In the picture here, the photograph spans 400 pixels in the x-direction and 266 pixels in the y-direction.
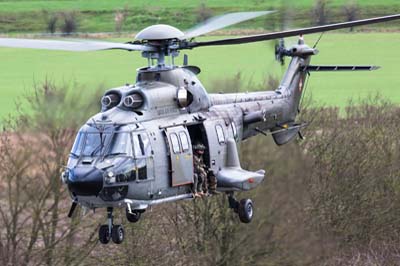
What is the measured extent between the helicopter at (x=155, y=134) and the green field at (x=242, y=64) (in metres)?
25.0

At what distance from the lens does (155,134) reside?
19.6 m

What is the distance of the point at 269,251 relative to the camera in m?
36.8

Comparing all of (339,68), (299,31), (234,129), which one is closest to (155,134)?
(234,129)

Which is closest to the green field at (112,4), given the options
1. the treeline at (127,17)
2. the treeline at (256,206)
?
the treeline at (127,17)

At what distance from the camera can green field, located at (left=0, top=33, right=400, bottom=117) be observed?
50125mm

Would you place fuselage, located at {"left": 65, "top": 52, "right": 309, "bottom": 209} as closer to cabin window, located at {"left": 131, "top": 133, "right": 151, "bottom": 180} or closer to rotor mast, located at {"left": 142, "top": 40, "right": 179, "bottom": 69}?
cabin window, located at {"left": 131, "top": 133, "right": 151, "bottom": 180}

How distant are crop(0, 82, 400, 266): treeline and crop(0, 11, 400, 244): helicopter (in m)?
10.7

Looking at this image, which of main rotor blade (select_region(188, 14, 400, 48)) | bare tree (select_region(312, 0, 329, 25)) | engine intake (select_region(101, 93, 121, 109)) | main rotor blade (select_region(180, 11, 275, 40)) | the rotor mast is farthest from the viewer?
bare tree (select_region(312, 0, 329, 25))

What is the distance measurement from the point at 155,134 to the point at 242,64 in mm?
31923

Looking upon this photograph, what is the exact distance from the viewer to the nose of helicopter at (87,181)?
18438 mm

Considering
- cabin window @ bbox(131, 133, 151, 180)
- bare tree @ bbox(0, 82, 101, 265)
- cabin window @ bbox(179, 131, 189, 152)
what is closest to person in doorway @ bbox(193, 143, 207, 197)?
cabin window @ bbox(179, 131, 189, 152)

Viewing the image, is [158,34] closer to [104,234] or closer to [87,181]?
[87,181]

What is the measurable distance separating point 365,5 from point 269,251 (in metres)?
20.4

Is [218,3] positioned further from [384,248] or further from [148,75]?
[148,75]
